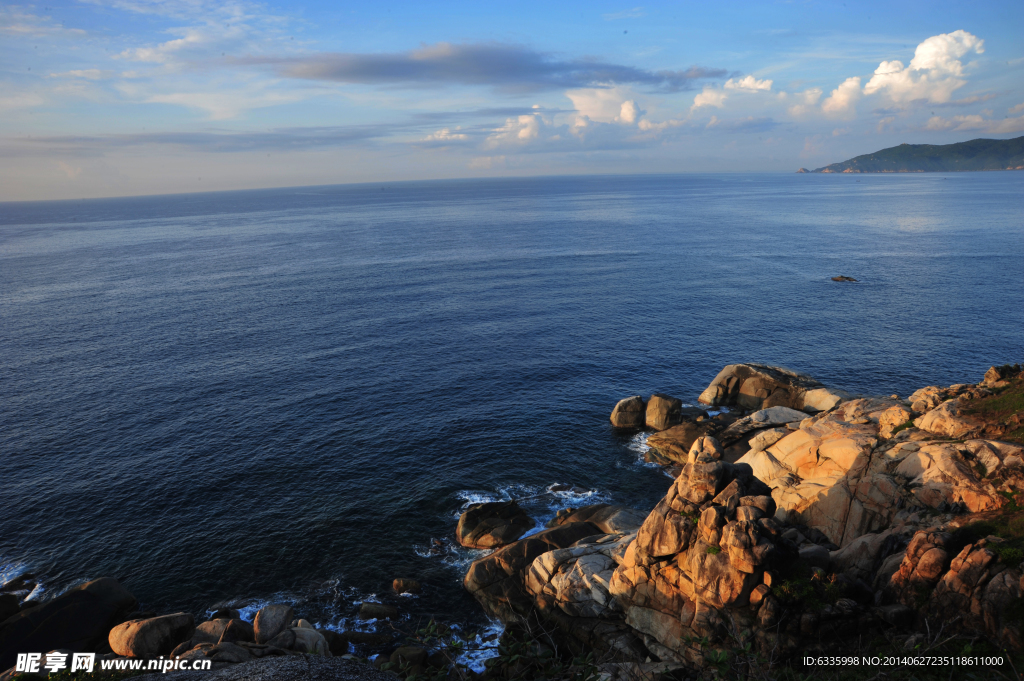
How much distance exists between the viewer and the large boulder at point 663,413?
68688mm

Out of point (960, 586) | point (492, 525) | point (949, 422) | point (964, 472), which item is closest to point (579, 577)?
point (492, 525)

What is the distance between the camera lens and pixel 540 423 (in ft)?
233

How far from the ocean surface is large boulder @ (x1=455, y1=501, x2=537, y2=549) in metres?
2.10

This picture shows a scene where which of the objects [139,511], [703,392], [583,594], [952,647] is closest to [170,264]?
[139,511]

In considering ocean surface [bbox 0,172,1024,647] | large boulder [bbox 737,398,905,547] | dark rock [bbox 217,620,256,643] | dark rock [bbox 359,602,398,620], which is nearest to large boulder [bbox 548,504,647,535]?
ocean surface [bbox 0,172,1024,647]

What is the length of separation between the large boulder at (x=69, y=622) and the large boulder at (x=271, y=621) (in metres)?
11.2

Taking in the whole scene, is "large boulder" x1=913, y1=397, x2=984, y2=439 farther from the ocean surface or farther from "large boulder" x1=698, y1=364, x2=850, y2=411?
the ocean surface

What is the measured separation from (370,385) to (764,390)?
5467 cm

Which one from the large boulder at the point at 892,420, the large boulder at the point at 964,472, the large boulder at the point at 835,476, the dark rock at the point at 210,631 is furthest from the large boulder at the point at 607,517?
the dark rock at the point at 210,631

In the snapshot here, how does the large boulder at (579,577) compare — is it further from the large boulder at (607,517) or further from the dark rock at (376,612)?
the dark rock at (376,612)

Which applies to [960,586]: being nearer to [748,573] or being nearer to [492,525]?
[748,573]

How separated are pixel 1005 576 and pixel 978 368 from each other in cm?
6836

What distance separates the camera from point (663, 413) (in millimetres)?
68875

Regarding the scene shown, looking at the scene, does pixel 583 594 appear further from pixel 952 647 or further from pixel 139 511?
pixel 139 511
